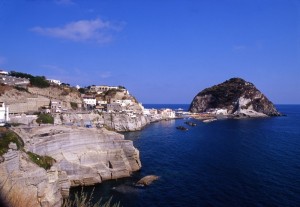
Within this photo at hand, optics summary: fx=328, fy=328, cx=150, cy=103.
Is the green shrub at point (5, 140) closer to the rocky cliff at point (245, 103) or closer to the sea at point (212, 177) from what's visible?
the sea at point (212, 177)

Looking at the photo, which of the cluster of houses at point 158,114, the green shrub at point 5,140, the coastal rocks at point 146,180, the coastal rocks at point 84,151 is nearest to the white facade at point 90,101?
the cluster of houses at point 158,114

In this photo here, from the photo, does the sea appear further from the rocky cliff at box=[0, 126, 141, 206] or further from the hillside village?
the hillside village

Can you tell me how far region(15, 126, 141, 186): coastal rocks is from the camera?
119 feet

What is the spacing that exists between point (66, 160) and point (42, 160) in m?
4.88

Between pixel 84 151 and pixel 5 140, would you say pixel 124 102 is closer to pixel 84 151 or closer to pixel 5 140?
pixel 84 151

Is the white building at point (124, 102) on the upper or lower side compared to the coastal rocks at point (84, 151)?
upper

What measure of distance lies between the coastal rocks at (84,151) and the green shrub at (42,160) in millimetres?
1066

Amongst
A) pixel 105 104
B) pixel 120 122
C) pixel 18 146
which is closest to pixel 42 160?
pixel 18 146

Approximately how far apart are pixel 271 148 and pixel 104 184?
4044 cm

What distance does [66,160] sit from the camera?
37.3 metres

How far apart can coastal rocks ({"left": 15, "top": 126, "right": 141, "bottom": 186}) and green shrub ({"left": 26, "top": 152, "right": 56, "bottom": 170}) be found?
1.07 meters

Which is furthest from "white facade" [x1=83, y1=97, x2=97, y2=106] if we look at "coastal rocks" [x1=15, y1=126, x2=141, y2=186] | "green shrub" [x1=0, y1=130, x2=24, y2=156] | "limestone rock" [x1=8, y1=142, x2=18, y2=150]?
"limestone rock" [x1=8, y1=142, x2=18, y2=150]

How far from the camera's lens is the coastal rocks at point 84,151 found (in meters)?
36.2

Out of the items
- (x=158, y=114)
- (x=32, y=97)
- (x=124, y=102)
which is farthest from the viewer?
(x=158, y=114)
